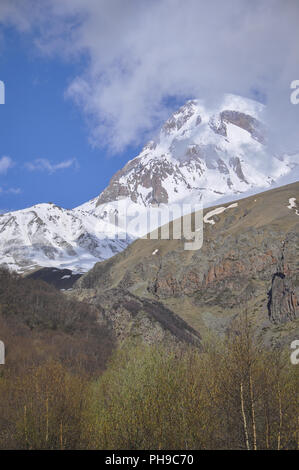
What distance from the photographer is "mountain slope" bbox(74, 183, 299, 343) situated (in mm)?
62781

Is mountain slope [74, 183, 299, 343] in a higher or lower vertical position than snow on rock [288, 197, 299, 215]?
lower

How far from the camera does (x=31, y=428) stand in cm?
1502

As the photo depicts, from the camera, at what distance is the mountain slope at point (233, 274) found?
62781mm

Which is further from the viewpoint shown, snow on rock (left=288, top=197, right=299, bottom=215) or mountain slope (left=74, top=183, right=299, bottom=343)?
snow on rock (left=288, top=197, right=299, bottom=215)

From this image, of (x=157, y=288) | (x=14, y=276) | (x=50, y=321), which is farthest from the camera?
(x=157, y=288)

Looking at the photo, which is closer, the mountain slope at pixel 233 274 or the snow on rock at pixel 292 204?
the mountain slope at pixel 233 274

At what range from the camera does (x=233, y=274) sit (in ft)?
269

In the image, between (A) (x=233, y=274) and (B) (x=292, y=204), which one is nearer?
(A) (x=233, y=274)

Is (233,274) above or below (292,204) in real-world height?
below

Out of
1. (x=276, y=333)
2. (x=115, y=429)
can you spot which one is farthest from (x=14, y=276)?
(x=115, y=429)

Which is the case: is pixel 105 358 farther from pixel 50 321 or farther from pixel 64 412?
pixel 64 412

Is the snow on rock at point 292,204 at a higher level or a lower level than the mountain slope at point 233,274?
higher

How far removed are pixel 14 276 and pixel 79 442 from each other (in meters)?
43.9
